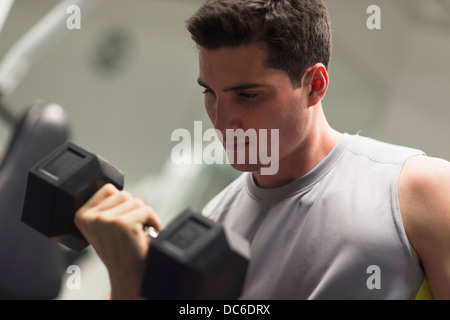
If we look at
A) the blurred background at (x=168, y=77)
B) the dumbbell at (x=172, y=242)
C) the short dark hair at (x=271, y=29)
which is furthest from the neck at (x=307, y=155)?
the blurred background at (x=168, y=77)

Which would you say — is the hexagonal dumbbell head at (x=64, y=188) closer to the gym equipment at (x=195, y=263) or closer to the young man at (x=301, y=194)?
the young man at (x=301, y=194)

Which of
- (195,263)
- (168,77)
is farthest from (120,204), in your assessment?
(168,77)

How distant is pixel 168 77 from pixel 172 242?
171 inches

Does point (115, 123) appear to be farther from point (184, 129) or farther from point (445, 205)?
point (445, 205)

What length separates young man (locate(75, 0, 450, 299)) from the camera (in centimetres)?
86

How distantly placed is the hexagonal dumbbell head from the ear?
380mm

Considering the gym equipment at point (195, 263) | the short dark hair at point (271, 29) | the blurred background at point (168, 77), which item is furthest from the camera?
the blurred background at point (168, 77)

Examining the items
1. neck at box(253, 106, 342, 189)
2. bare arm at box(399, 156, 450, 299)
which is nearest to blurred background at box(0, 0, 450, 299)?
neck at box(253, 106, 342, 189)

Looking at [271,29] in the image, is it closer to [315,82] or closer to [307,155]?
[315,82]

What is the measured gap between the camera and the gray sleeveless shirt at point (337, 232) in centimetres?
90

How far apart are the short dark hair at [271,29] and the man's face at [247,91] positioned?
0.02 meters

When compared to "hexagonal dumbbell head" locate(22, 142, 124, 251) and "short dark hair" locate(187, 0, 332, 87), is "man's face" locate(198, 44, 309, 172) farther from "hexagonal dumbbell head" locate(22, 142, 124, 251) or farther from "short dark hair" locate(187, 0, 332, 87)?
"hexagonal dumbbell head" locate(22, 142, 124, 251)

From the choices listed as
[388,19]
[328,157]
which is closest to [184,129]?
[388,19]

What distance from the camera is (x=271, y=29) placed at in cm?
97
